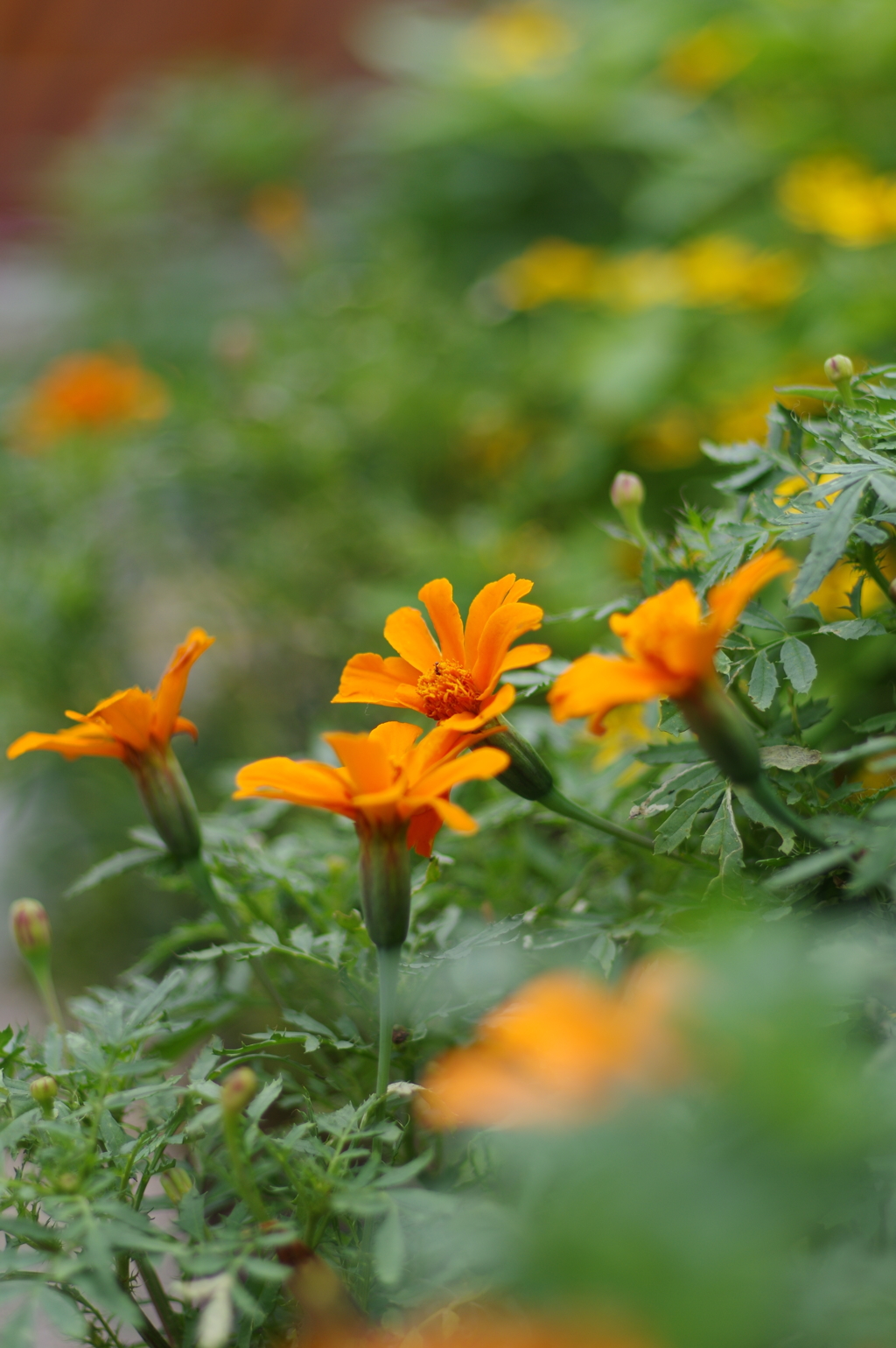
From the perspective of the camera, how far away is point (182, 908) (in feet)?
3.85

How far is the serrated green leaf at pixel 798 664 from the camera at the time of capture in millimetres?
446

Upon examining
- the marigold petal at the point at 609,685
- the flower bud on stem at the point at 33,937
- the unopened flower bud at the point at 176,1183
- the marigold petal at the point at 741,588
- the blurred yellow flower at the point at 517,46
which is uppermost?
the blurred yellow flower at the point at 517,46

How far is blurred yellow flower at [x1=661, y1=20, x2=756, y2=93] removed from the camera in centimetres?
181

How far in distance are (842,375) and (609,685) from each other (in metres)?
0.23

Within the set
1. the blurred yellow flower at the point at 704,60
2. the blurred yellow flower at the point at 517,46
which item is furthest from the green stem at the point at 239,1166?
→ the blurred yellow flower at the point at 517,46

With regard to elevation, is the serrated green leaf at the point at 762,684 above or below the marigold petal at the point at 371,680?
below

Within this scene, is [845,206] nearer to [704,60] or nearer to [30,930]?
[704,60]

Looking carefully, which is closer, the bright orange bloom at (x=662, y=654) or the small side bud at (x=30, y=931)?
the bright orange bloom at (x=662, y=654)

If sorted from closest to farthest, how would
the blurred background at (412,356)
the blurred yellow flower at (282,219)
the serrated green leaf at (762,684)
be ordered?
the serrated green leaf at (762,684)
the blurred background at (412,356)
the blurred yellow flower at (282,219)

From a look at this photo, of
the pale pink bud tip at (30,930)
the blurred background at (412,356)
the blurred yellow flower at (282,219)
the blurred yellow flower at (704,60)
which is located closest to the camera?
the pale pink bud tip at (30,930)

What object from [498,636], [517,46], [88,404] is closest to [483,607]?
[498,636]

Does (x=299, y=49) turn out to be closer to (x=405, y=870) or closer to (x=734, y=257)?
(x=734, y=257)

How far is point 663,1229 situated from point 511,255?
6.73 ft

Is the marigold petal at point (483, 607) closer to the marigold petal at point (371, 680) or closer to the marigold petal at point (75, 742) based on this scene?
the marigold petal at point (371, 680)
